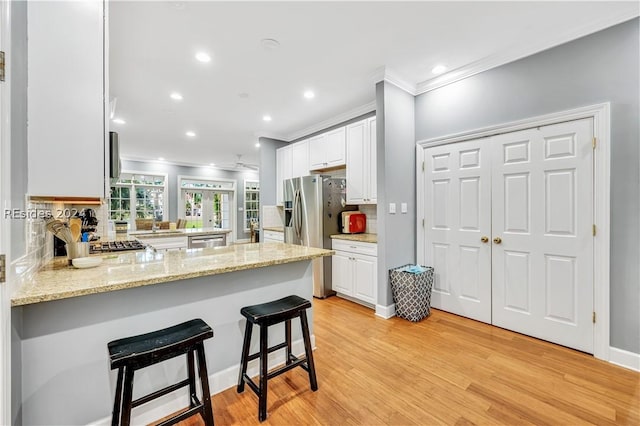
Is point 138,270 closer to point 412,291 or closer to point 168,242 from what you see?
point 412,291

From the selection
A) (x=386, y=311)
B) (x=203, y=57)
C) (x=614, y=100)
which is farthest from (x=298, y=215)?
(x=614, y=100)

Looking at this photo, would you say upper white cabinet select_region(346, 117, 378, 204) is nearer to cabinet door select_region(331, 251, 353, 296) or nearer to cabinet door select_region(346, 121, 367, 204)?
cabinet door select_region(346, 121, 367, 204)

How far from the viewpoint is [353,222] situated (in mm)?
3998

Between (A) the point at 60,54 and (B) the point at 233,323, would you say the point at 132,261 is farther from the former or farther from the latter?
(A) the point at 60,54

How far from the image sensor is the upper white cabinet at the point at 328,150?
159 inches

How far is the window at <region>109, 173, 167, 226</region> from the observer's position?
26.1 ft

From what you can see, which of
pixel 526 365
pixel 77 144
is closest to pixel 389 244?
pixel 526 365

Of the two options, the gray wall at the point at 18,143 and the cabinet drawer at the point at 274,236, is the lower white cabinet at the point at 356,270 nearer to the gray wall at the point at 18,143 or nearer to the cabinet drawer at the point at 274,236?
the cabinet drawer at the point at 274,236

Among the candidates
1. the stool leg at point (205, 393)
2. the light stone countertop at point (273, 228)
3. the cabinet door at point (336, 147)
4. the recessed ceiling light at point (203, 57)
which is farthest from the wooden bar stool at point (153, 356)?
the light stone countertop at point (273, 228)

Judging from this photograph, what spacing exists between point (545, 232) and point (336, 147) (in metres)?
2.69

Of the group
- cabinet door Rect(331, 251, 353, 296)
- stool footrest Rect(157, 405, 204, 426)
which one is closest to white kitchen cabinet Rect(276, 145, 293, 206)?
cabinet door Rect(331, 251, 353, 296)

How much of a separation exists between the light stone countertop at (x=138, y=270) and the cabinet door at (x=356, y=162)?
5.48 feet

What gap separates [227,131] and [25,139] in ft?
13.8

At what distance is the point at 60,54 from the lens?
1.39 m
